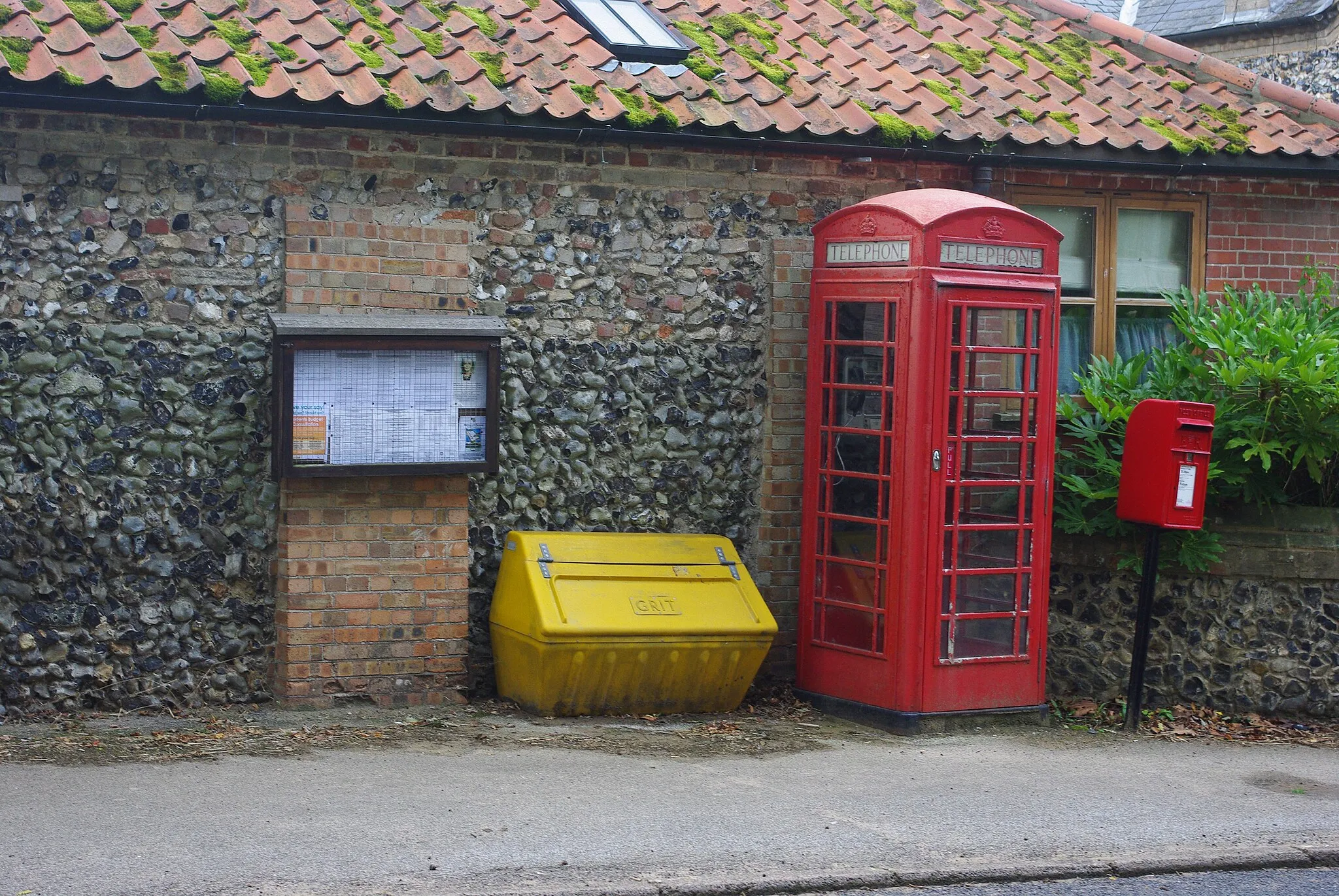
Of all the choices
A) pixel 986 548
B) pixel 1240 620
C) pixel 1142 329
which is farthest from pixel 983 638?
pixel 1142 329

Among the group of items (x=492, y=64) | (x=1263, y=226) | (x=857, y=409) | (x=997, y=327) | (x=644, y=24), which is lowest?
(x=857, y=409)

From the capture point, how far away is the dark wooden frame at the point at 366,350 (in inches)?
295

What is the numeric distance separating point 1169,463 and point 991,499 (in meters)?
0.94

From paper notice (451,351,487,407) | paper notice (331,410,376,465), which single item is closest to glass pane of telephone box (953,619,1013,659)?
paper notice (451,351,487,407)

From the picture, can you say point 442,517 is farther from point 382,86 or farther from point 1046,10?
point 1046,10

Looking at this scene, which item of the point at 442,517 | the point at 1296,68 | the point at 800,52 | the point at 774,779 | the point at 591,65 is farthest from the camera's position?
the point at 1296,68

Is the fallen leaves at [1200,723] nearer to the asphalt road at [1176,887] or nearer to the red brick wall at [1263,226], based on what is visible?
the asphalt road at [1176,887]

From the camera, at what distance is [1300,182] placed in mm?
9805

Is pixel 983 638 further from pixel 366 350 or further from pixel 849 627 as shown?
pixel 366 350

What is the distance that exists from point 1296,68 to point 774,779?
13633mm

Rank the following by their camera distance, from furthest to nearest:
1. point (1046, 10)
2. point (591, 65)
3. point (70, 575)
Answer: point (1046, 10)
point (591, 65)
point (70, 575)

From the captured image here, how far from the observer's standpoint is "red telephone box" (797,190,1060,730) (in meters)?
7.71

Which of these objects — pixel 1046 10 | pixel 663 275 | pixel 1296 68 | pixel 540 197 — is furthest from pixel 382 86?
pixel 1296 68

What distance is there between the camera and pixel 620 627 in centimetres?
767
